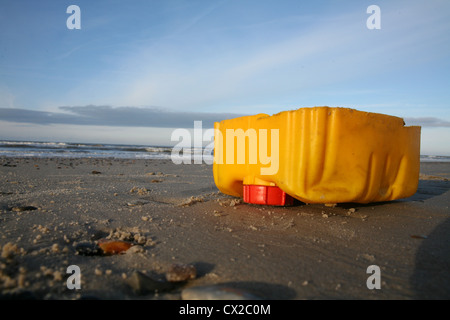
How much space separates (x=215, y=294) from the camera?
102cm

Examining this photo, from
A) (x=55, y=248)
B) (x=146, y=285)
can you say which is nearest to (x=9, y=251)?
(x=55, y=248)

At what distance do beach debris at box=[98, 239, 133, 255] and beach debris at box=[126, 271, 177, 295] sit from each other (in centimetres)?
35

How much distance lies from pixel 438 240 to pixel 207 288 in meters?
1.44

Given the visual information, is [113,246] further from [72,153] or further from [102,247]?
[72,153]

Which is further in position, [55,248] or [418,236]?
[418,236]

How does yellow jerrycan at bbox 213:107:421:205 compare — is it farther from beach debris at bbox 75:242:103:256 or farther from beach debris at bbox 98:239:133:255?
beach debris at bbox 75:242:103:256

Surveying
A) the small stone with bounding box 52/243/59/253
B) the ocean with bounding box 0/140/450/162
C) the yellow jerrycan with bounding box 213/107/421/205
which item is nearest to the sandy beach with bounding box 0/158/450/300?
the small stone with bounding box 52/243/59/253

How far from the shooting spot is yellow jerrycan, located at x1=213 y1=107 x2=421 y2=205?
181 cm

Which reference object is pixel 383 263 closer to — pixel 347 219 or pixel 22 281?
pixel 347 219

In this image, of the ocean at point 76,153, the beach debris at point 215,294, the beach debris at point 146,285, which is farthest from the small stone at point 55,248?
the ocean at point 76,153

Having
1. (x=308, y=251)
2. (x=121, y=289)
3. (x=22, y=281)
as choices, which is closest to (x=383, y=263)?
(x=308, y=251)

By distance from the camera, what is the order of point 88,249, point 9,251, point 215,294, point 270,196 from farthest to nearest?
point 270,196, point 88,249, point 9,251, point 215,294

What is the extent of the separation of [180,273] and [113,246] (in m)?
0.47

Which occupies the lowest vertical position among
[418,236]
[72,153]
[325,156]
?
[418,236]
